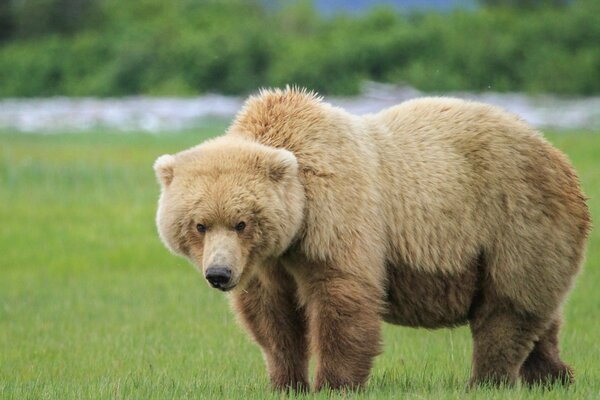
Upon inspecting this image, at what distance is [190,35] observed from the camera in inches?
1489

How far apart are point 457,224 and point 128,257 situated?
27.9 ft

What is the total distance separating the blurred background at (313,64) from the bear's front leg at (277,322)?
2065cm

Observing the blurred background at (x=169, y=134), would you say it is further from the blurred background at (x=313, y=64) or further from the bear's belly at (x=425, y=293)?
the bear's belly at (x=425, y=293)

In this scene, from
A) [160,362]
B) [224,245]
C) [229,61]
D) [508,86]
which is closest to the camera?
[224,245]

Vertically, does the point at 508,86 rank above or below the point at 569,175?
below

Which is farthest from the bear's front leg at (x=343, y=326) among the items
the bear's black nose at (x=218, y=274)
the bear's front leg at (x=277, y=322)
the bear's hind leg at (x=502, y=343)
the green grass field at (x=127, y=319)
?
the bear's hind leg at (x=502, y=343)

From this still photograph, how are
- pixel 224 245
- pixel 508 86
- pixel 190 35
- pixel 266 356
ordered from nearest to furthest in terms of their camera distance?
pixel 224 245 → pixel 266 356 → pixel 508 86 → pixel 190 35

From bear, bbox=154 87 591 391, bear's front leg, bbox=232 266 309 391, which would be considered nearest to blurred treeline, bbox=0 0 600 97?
bear, bbox=154 87 591 391

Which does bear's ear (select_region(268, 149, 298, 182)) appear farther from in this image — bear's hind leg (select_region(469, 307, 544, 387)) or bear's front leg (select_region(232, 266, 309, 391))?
bear's hind leg (select_region(469, 307, 544, 387))

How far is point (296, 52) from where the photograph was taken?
33625mm

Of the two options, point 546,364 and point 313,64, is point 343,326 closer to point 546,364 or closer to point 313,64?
point 546,364

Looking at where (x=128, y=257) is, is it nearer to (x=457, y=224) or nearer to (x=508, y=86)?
(x=457, y=224)

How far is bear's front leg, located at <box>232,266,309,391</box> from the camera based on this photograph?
629 cm

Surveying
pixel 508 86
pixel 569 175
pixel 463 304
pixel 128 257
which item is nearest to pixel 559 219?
pixel 569 175
